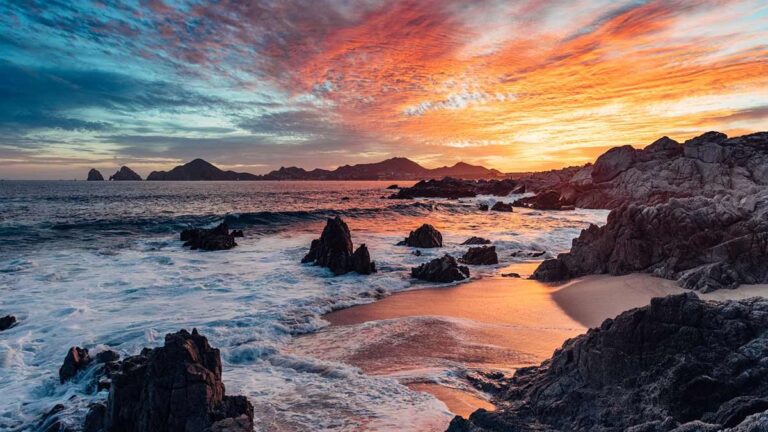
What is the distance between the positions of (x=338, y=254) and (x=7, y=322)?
1134 centimetres

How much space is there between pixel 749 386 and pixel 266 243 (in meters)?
27.8

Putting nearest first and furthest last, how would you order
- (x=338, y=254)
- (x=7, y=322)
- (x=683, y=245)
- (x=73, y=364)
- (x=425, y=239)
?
(x=73, y=364), (x=7, y=322), (x=683, y=245), (x=338, y=254), (x=425, y=239)

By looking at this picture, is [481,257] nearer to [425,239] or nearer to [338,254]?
[425,239]

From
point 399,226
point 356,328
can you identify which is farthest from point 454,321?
point 399,226

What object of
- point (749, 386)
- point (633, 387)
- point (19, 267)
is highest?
point (749, 386)

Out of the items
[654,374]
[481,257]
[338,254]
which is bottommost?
[481,257]

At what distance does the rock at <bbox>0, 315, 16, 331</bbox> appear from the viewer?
11.8m

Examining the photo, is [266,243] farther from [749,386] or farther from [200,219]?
[749,386]

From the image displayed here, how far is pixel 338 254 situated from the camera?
1991cm

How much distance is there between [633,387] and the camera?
18.0 ft

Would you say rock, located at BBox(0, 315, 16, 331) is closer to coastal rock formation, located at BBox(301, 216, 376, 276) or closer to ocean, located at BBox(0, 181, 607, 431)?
ocean, located at BBox(0, 181, 607, 431)

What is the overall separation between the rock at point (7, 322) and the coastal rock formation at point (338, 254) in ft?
35.0

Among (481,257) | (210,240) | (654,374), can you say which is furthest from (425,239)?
(654,374)

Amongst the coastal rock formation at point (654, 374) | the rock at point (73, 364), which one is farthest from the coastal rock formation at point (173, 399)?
the coastal rock formation at point (654, 374)
